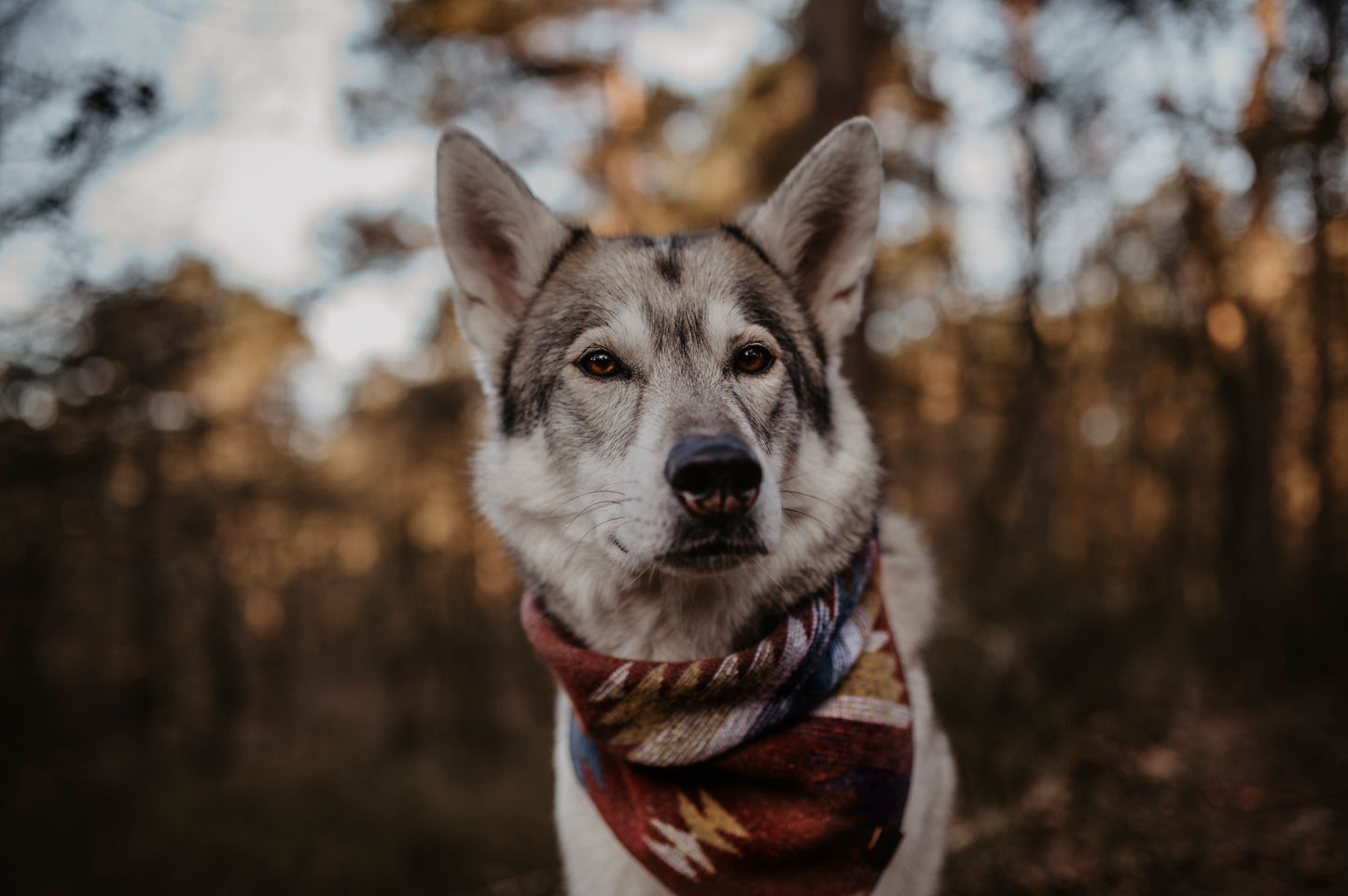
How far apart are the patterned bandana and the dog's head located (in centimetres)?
20

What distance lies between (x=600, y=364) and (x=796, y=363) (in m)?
0.69

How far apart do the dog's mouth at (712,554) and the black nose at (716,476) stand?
8 centimetres

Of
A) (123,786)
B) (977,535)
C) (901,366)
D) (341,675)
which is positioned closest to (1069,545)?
(901,366)

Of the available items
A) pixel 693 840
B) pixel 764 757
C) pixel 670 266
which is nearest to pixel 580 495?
pixel 670 266

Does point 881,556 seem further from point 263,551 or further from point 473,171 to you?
point 263,551

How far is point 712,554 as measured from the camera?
73.1 inches

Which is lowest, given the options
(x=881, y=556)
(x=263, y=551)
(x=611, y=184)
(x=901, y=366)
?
(x=263, y=551)

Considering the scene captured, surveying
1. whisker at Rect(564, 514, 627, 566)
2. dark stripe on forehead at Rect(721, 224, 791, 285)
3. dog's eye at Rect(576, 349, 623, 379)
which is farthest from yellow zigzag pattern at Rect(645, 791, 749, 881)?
dark stripe on forehead at Rect(721, 224, 791, 285)

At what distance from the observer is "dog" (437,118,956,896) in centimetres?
211

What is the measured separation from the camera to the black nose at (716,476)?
1.76 meters

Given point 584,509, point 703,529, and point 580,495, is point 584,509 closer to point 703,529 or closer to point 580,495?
point 580,495

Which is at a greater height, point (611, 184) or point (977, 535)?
point (611, 184)

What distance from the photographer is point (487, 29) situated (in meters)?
9.15

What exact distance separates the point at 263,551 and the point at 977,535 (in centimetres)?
1762
